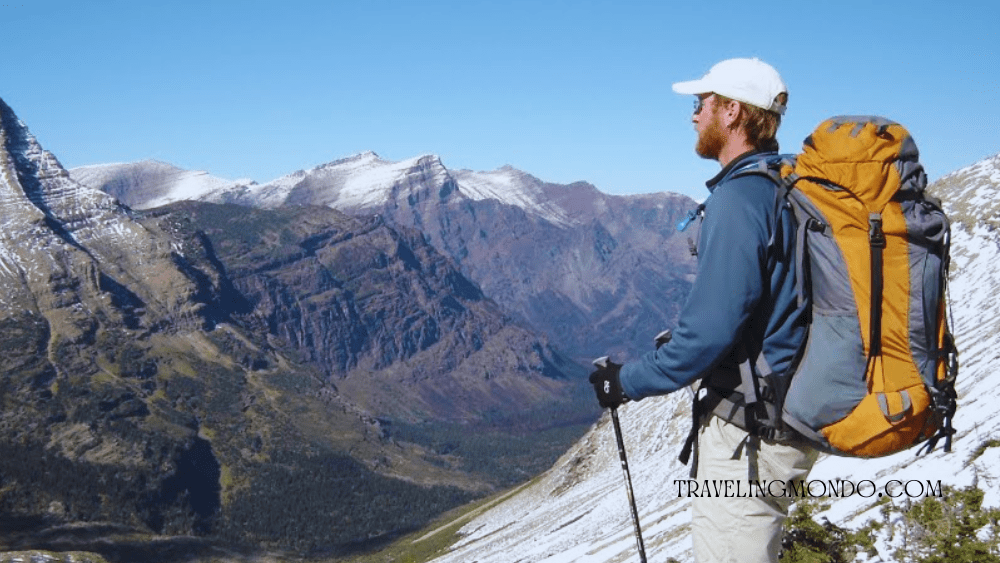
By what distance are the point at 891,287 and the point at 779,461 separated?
1.95 metres

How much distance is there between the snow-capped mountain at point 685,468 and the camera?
19094 mm

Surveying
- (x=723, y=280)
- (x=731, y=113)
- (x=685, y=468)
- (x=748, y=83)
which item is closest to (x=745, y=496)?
(x=723, y=280)

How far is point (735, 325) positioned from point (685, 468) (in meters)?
50.8

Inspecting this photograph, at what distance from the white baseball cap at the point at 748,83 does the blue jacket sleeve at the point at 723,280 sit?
954 millimetres

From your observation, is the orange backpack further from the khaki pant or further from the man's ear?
the man's ear

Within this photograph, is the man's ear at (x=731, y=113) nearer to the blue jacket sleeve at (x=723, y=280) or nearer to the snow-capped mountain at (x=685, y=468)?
the blue jacket sleeve at (x=723, y=280)

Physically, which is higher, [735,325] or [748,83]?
[748,83]

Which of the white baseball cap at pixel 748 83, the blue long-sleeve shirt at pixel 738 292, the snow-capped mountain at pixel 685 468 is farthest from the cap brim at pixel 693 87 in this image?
the snow-capped mountain at pixel 685 468

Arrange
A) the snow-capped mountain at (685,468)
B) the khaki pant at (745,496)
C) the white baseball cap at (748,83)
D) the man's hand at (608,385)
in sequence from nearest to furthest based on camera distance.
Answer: the khaki pant at (745,496), the white baseball cap at (748,83), the man's hand at (608,385), the snow-capped mountain at (685,468)

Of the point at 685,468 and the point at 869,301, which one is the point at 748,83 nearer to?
the point at 869,301

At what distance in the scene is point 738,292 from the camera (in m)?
8.02

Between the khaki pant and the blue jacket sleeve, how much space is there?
0.88 m

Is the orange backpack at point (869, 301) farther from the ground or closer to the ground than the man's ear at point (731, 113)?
closer to the ground

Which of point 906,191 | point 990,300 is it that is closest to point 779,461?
point 906,191
